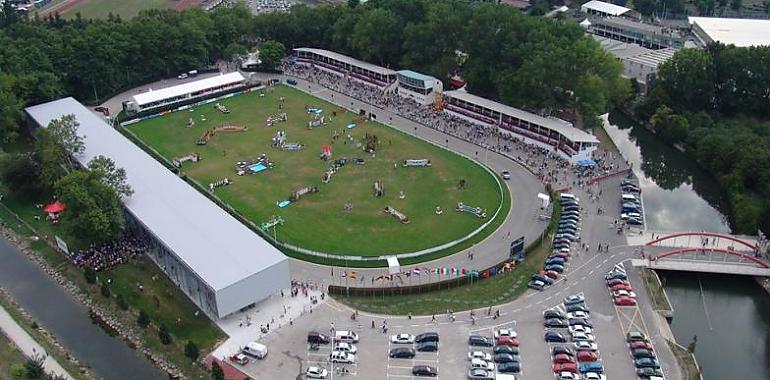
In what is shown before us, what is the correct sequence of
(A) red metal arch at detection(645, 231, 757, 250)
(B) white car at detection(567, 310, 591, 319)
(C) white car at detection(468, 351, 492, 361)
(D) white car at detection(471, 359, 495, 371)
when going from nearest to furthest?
(D) white car at detection(471, 359, 495, 371) → (C) white car at detection(468, 351, 492, 361) → (B) white car at detection(567, 310, 591, 319) → (A) red metal arch at detection(645, 231, 757, 250)

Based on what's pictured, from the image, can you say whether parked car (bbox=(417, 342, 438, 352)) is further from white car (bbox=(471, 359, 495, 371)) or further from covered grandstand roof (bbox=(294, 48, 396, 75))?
covered grandstand roof (bbox=(294, 48, 396, 75))

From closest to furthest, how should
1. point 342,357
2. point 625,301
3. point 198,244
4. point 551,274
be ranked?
point 342,357
point 625,301
point 198,244
point 551,274

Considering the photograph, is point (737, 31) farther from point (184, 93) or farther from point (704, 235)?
point (184, 93)

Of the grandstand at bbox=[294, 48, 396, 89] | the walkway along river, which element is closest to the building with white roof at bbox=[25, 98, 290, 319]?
the walkway along river

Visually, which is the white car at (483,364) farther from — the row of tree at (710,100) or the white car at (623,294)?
the row of tree at (710,100)

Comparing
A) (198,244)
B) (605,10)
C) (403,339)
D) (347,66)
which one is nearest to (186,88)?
(347,66)

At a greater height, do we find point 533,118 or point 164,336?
point 533,118

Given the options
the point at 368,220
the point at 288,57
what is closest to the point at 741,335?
the point at 368,220
